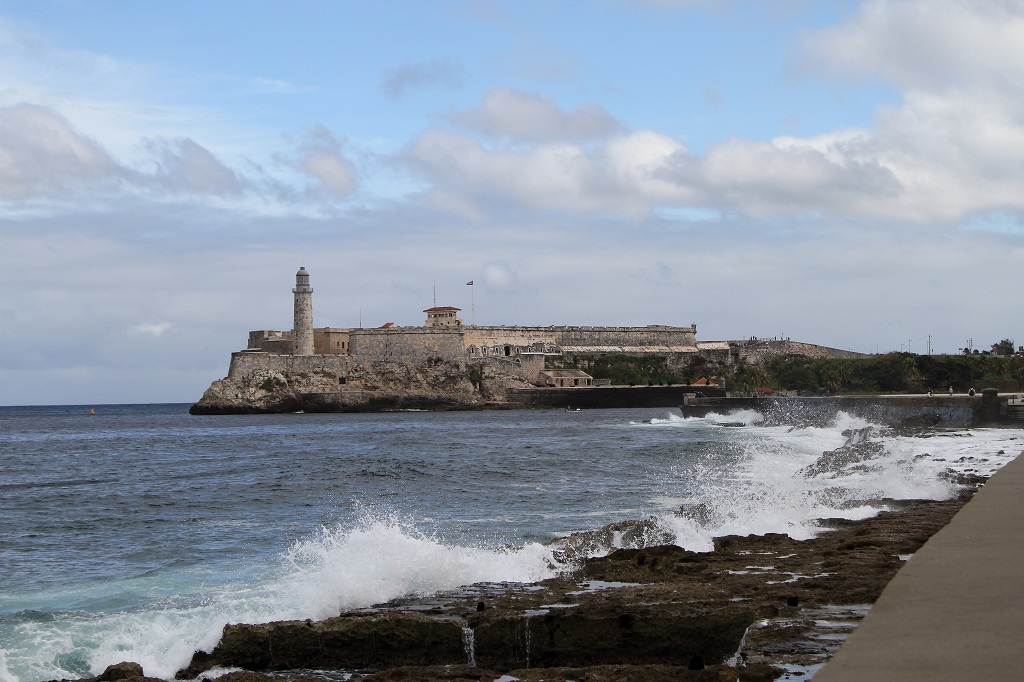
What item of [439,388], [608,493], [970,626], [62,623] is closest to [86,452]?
[608,493]

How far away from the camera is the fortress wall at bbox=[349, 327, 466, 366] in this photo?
262 ft

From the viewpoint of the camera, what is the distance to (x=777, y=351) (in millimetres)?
91000

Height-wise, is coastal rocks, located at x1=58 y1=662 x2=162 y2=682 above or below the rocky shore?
below

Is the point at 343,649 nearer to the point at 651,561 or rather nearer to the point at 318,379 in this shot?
the point at 651,561

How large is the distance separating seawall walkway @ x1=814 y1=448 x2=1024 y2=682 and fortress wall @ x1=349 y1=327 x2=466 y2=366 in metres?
73.7

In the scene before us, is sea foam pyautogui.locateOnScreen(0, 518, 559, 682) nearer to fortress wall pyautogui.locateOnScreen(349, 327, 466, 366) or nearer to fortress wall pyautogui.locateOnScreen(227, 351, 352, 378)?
fortress wall pyautogui.locateOnScreen(227, 351, 352, 378)

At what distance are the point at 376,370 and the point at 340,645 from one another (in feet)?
239

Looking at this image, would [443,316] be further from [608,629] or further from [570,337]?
[608,629]

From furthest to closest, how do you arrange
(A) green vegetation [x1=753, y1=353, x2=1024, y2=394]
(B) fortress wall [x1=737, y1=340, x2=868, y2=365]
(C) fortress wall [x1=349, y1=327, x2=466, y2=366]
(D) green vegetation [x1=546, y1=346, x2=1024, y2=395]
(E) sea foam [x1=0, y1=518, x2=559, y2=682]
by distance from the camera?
(B) fortress wall [x1=737, y1=340, x2=868, y2=365] < (C) fortress wall [x1=349, y1=327, x2=466, y2=366] < (D) green vegetation [x1=546, y1=346, x2=1024, y2=395] < (A) green vegetation [x1=753, y1=353, x2=1024, y2=394] < (E) sea foam [x1=0, y1=518, x2=559, y2=682]

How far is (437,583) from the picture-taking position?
8.93 metres

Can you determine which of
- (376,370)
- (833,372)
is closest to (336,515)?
(833,372)

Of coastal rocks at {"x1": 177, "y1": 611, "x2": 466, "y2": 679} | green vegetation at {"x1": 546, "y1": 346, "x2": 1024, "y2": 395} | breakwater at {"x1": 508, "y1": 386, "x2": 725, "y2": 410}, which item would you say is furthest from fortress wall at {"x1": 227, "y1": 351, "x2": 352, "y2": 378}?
coastal rocks at {"x1": 177, "y1": 611, "x2": 466, "y2": 679}

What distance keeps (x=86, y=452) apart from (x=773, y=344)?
64973mm

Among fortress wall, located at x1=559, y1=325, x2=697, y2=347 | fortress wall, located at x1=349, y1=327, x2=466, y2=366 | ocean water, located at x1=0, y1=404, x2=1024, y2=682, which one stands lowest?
ocean water, located at x1=0, y1=404, x2=1024, y2=682
